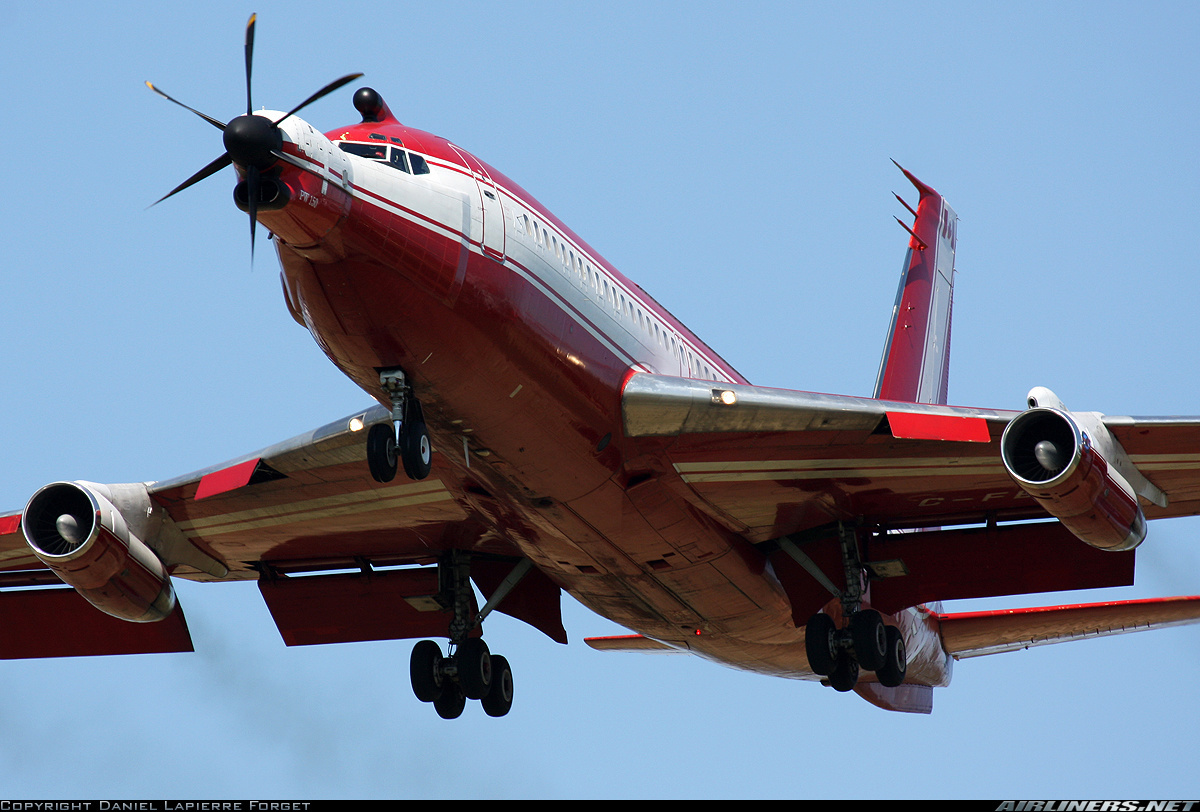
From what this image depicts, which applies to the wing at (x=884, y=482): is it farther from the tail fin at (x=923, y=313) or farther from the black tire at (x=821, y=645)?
the tail fin at (x=923, y=313)

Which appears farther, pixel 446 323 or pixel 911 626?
pixel 911 626

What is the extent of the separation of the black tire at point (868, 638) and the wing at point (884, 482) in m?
1.28

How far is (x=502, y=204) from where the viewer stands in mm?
19219

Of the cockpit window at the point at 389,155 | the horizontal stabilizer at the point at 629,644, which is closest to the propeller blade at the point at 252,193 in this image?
the cockpit window at the point at 389,155

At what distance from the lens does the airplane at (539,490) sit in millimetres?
18000

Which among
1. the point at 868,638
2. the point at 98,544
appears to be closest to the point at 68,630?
the point at 98,544

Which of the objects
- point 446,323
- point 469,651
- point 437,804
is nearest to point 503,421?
point 446,323

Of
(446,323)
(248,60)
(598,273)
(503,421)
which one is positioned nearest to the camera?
(248,60)

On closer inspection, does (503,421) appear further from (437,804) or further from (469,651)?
(469,651)

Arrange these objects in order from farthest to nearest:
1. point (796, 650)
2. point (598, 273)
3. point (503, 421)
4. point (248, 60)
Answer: point (796, 650), point (598, 273), point (503, 421), point (248, 60)

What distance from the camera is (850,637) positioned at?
24203mm

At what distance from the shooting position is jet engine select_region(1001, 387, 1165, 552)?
1989cm

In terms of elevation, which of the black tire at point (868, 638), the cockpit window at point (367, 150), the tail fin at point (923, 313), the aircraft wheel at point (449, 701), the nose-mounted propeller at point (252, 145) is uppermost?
the tail fin at point (923, 313)

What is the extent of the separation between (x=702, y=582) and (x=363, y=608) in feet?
25.1
